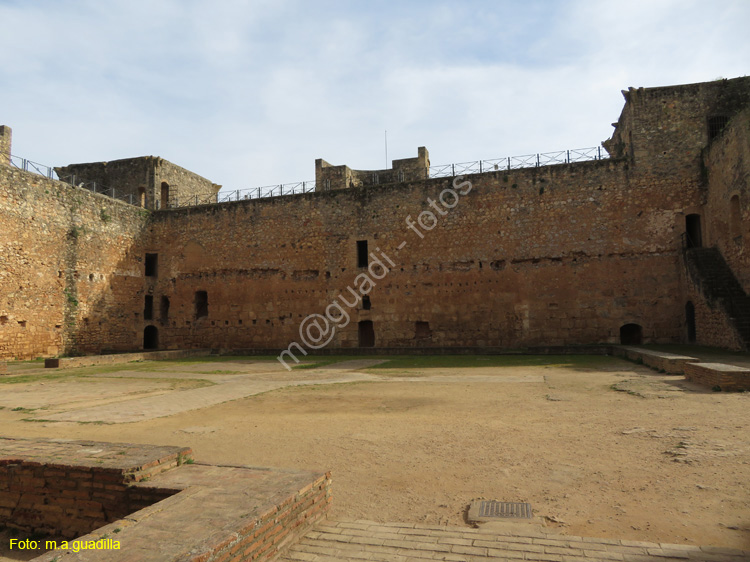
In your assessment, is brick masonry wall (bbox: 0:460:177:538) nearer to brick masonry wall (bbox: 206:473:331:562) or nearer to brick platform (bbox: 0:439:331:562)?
brick platform (bbox: 0:439:331:562)

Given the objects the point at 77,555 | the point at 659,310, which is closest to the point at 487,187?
the point at 659,310

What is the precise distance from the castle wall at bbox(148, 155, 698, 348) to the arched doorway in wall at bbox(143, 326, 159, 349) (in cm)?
61

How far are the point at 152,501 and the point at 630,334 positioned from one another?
1875 cm

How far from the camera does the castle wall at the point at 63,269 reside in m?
18.3

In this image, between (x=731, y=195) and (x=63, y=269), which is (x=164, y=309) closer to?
(x=63, y=269)

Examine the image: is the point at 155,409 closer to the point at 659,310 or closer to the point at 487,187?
the point at 487,187

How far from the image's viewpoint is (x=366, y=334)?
22234mm

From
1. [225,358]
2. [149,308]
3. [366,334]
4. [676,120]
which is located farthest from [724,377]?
[149,308]

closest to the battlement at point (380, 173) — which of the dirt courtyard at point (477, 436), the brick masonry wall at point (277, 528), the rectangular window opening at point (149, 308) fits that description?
the rectangular window opening at point (149, 308)

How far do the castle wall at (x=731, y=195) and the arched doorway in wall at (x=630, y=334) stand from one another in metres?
3.75

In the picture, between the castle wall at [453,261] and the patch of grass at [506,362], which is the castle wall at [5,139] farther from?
the patch of grass at [506,362]

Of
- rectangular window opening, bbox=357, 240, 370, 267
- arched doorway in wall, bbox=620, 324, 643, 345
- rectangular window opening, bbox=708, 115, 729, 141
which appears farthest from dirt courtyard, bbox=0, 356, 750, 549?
rectangular window opening, bbox=708, 115, 729, 141

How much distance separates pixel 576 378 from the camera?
11.2 m

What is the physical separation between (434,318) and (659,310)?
319 inches
